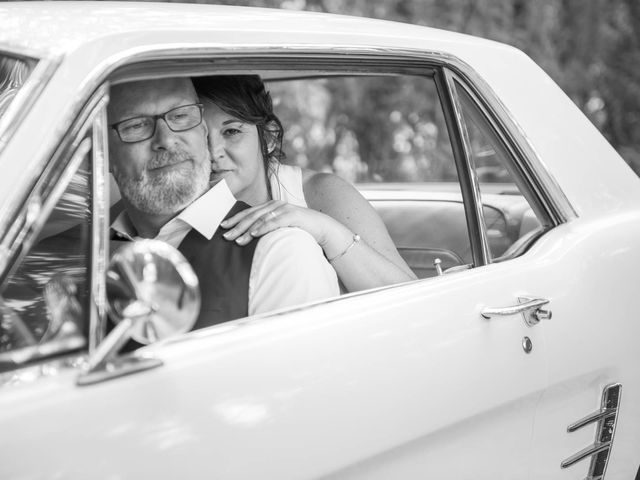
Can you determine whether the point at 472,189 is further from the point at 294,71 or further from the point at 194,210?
the point at 194,210

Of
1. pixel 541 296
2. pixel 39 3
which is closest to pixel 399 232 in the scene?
pixel 541 296

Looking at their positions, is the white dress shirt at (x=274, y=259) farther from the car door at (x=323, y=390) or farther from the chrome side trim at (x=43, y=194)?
the chrome side trim at (x=43, y=194)

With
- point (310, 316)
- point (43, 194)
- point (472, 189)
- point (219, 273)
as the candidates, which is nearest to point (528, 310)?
point (472, 189)

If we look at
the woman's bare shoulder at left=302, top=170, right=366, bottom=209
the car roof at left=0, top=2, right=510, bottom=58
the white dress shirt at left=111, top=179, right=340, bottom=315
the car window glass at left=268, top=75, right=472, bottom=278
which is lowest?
the white dress shirt at left=111, top=179, right=340, bottom=315

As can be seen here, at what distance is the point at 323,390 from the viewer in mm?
1749

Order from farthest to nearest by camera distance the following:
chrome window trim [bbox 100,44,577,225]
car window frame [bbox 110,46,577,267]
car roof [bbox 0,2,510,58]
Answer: car window frame [bbox 110,46,577,267]
chrome window trim [bbox 100,44,577,225]
car roof [bbox 0,2,510,58]

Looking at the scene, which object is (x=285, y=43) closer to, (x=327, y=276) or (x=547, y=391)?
(x=327, y=276)

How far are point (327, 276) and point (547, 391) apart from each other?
1.98 feet

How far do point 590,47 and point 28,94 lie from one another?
9.34 meters

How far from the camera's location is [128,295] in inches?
57.7

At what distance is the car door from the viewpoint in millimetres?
1457

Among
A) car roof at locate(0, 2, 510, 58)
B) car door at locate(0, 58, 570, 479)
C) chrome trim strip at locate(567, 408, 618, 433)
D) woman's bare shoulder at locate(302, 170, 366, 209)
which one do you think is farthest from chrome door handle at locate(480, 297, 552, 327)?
woman's bare shoulder at locate(302, 170, 366, 209)

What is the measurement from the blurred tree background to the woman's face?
264 inches

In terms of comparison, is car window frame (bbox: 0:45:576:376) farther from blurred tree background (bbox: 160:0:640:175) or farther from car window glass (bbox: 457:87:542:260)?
blurred tree background (bbox: 160:0:640:175)
